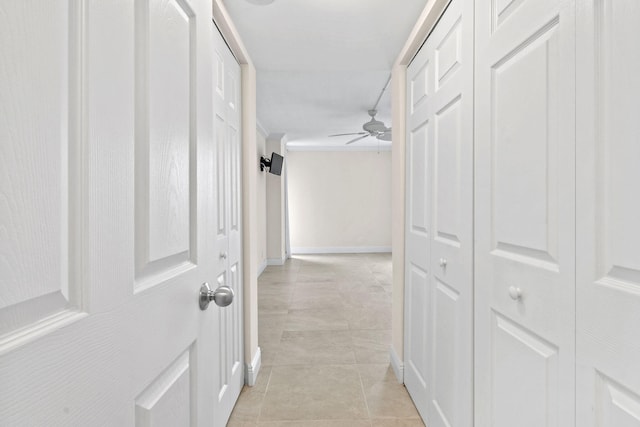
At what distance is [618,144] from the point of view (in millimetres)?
707

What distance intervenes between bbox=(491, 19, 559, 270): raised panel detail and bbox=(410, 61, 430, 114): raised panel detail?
74cm

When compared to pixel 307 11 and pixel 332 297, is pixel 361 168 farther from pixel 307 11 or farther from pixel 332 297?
pixel 307 11

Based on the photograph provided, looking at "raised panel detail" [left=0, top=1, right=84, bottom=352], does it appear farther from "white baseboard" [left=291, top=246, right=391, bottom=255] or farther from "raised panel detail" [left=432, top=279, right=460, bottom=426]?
"white baseboard" [left=291, top=246, right=391, bottom=255]

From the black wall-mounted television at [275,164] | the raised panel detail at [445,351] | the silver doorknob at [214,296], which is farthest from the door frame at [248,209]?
the black wall-mounted television at [275,164]

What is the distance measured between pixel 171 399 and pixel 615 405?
0.89 meters

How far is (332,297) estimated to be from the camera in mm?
4609

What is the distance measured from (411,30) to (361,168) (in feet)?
21.9

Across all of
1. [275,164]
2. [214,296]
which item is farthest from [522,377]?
[275,164]

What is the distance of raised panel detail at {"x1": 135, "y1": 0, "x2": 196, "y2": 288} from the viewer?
25.6 inches

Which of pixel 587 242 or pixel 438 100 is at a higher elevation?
pixel 438 100

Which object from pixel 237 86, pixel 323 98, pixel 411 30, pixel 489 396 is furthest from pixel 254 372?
pixel 323 98

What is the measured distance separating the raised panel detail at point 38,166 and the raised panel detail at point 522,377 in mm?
1055

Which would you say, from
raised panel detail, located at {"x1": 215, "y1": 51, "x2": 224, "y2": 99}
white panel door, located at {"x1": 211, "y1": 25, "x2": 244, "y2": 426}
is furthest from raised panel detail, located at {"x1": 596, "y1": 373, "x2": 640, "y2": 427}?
raised panel detail, located at {"x1": 215, "y1": 51, "x2": 224, "y2": 99}

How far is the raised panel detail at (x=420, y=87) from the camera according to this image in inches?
74.8
